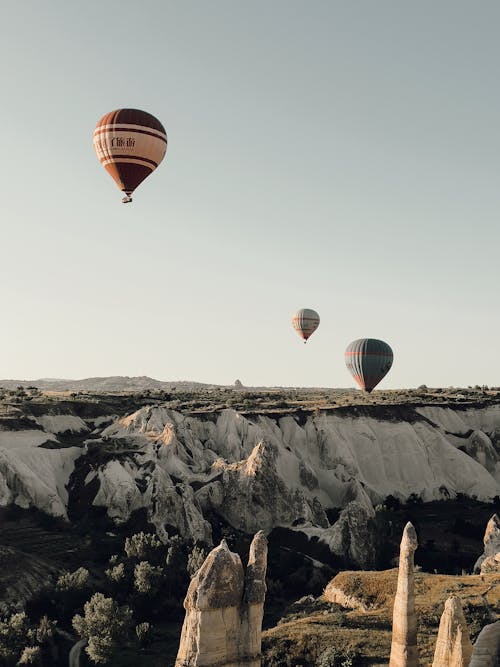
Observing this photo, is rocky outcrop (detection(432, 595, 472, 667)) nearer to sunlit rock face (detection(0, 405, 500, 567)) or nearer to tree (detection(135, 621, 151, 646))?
tree (detection(135, 621, 151, 646))

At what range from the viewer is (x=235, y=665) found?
18.8m

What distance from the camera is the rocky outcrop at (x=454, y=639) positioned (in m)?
16.7

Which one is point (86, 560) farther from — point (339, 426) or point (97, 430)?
point (339, 426)

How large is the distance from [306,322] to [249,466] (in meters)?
45.4

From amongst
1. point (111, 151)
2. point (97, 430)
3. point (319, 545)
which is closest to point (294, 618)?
point (319, 545)

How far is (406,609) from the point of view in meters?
19.0

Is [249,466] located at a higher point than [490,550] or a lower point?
higher

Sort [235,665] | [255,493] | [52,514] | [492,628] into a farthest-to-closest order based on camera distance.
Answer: [255,493] < [52,514] < [235,665] < [492,628]

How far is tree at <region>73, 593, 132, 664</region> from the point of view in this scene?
33688mm

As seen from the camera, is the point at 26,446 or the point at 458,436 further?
the point at 458,436

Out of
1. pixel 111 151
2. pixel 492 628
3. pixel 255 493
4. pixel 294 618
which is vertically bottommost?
pixel 294 618

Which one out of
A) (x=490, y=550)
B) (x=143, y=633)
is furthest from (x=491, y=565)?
(x=143, y=633)

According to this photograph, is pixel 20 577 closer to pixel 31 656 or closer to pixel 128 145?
pixel 31 656

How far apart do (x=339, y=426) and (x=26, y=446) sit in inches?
1429
